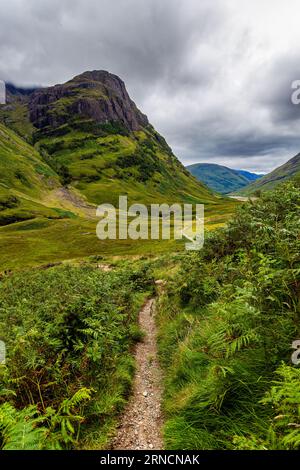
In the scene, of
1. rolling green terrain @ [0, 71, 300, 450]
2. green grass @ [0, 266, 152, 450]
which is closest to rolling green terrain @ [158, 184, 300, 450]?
rolling green terrain @ [0, 71, 300, 450]

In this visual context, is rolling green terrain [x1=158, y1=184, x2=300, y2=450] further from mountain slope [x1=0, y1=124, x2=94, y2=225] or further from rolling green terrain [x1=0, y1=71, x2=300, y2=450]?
mountain slope [x1=0, y1=124, x2=94, y2=225]

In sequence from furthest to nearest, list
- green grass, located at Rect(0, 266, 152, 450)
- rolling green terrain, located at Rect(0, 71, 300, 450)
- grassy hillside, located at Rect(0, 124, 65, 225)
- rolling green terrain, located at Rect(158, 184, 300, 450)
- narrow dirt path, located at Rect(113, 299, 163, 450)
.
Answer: grassy hillside, located at Rect(0, 124, 65, 225), narrow dirt path, located at Rect(113, 299, 163, 450), green grass, located at Rect(0, 266, 152, 450), rolling green terrain, located at Rect(0, 71, 300, 450), rolling green terrain, located at Rect(158, 184, 300, 450)

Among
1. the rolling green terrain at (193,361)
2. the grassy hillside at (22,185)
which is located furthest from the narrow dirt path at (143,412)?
the grassy hillside at (22,185)

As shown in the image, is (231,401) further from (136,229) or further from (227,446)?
(136,229)

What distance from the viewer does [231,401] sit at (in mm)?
4961

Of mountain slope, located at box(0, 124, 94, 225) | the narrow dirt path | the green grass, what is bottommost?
the narrow dirt path

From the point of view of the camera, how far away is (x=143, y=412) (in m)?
6.59

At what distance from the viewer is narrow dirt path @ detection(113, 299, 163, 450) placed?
18.3ft

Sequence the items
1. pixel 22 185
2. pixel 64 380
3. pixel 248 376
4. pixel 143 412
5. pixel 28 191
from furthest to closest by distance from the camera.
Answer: pixel 22 185 → pixel 28 191 → pixel 143 412 → pixel 64 380 → pixel 248 376

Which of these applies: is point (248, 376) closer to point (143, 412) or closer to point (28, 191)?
point (143, 412)

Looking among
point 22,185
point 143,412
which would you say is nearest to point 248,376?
point 143,412

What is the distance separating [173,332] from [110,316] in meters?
2.67

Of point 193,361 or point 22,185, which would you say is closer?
point 193,361
